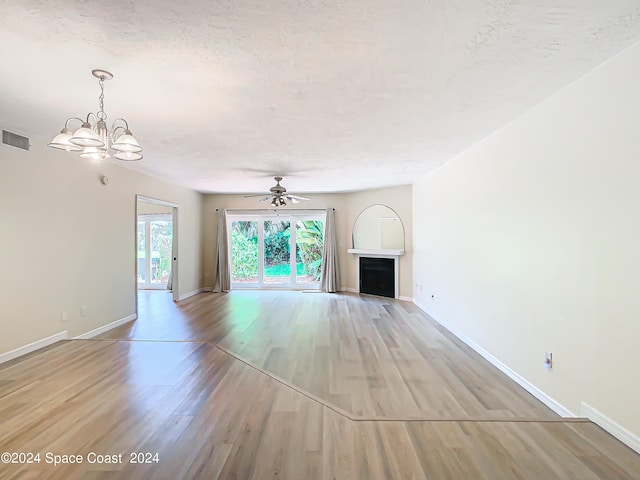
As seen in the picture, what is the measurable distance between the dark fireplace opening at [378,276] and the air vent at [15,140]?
20.6 feet

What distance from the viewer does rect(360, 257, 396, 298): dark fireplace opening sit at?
23.6ft

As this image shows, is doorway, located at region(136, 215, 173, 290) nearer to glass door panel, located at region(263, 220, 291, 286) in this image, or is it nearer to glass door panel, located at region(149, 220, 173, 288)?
glass door panel, located at region(149, 220, 173, 288)

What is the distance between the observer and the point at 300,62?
79.0 inches

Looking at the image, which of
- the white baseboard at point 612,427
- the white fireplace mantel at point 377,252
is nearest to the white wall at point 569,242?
the white baseboard at point 612,427

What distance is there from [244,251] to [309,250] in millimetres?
1760

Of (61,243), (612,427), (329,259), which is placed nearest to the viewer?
(612,427)

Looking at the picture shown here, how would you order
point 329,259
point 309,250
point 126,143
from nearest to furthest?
point 126,143 < point 329,259 < point 309,250

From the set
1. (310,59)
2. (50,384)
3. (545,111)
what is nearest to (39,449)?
(50,384)

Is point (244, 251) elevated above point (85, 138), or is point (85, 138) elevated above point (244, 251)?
point (85, 138)

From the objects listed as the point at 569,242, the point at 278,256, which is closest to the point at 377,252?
the point at 278,256

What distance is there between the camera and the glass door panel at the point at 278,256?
8.37 m

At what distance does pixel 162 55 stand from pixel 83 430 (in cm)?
245

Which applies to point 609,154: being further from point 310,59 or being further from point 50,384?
point 50,384

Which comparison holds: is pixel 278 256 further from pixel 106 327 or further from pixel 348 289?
pixel 106 327
